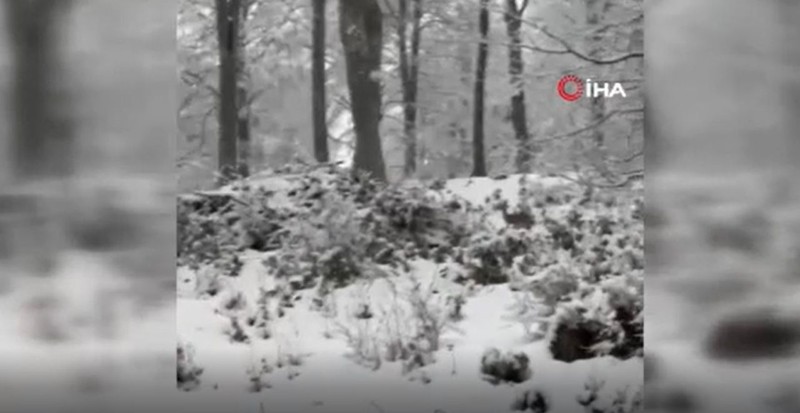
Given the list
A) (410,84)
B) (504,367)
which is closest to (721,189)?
(504,367)

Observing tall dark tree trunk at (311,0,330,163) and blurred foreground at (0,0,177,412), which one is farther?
tall dark tree trunk at (311,0,330,163)

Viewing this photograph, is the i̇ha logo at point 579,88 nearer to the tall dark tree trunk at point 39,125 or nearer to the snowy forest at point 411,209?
the snowy forest at point 411,209

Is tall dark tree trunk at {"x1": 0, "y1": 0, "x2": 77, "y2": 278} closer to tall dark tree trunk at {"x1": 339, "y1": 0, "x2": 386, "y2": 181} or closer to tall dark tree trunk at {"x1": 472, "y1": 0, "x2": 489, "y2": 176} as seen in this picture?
tall dark tree trunk at {"x1": 339, "y1": 0, "x2": 386, "y2": 181}

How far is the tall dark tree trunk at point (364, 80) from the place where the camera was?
9.22ft

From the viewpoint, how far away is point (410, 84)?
2.83 m

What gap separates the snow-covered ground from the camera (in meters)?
2.78

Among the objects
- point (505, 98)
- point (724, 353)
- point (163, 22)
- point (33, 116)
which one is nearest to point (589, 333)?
point (724, 353)

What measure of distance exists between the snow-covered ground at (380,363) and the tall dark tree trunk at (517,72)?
0.48ft

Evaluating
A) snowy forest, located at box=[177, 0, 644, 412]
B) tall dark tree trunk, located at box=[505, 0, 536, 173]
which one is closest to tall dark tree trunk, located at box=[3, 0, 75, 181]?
snowy forest, located at box=[177, 0, 644, 412]

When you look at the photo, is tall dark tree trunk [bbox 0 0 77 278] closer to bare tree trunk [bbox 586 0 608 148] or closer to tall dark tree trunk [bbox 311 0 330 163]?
tall dark tree trunk [bbox 311 0 330 163]

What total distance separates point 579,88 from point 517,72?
0.21m

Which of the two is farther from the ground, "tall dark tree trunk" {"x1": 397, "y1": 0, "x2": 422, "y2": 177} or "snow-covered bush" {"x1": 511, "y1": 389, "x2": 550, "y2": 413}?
"tall dark tree trunk" {"x1": 397, "y1": 0, "x2": 422, "y2": 177}

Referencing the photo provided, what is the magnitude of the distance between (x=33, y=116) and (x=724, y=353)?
2.24m

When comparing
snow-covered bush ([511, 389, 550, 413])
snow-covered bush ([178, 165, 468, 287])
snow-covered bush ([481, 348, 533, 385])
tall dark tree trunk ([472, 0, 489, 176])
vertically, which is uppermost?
tall dark tree trunk ([472, 0, 489, 176])
